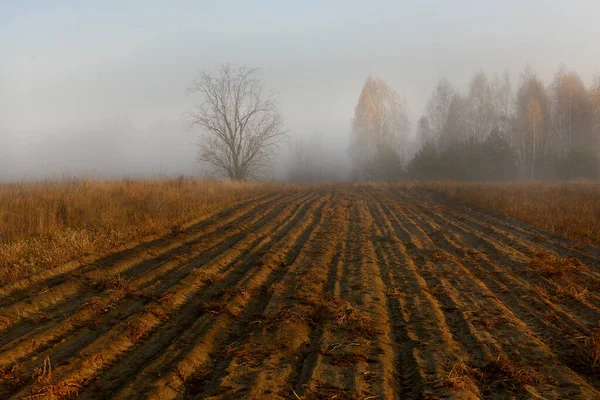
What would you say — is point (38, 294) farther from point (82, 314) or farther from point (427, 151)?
point (427, 151)

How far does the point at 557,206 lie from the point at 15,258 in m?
14.7

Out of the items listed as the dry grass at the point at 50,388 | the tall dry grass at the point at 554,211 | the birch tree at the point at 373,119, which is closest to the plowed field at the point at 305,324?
the dry grass at the point at 50,388

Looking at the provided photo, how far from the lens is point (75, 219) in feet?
27.2

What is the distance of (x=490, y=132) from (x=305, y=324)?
38.2 metres

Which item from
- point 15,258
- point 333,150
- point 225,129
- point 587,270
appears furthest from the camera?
point 333,150

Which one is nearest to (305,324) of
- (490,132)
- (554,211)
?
(554,211)

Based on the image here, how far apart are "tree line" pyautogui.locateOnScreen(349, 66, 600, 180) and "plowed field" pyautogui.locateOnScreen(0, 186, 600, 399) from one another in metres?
30.2

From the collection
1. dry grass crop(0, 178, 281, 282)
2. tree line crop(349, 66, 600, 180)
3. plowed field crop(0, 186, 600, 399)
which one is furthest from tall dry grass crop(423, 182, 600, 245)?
tree line crop(349, 66, 600, 180)

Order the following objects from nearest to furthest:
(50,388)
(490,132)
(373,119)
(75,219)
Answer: (50,388), (75,219), (490,132), (373,119)

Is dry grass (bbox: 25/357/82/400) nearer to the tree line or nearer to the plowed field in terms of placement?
the plowed field

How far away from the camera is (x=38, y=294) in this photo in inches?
196

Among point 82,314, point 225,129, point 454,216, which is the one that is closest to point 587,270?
point 454,216

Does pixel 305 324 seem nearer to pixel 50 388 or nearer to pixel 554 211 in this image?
pixel 50 388

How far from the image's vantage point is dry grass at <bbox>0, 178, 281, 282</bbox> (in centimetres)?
611
